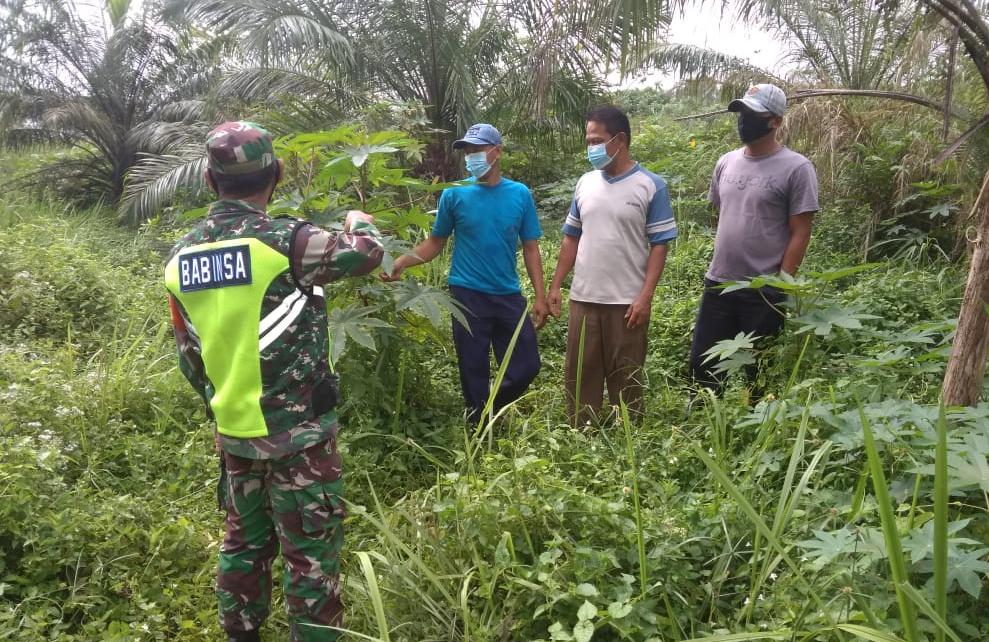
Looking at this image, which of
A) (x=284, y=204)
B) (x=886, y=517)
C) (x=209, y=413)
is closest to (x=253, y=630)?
(x=209, y=413)

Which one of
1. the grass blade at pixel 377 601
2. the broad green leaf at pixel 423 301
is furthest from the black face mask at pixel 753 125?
the grass blade at pixel 377 601

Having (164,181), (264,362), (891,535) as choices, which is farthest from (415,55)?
(891,535)

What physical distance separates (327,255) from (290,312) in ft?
0.62

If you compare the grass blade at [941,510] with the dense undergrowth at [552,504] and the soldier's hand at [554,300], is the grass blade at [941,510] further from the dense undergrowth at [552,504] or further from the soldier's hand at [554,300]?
the soldier's hand at [554,300]

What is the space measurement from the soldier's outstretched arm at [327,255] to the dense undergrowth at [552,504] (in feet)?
2.21

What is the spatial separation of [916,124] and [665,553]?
5.36m

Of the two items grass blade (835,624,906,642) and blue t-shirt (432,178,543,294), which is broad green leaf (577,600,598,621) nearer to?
grass blade (835,624,906,642)

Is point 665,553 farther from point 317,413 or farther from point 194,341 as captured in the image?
point 194,341

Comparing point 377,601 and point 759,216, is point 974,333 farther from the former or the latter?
point 377,601

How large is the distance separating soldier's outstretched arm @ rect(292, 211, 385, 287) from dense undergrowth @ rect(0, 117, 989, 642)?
26.5 inches

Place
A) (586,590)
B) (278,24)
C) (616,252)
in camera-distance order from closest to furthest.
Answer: (586,590) → (616,252) → (278,24)

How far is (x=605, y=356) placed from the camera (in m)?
3.34

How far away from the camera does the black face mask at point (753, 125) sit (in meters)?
3.03

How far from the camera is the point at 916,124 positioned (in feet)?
19.0
